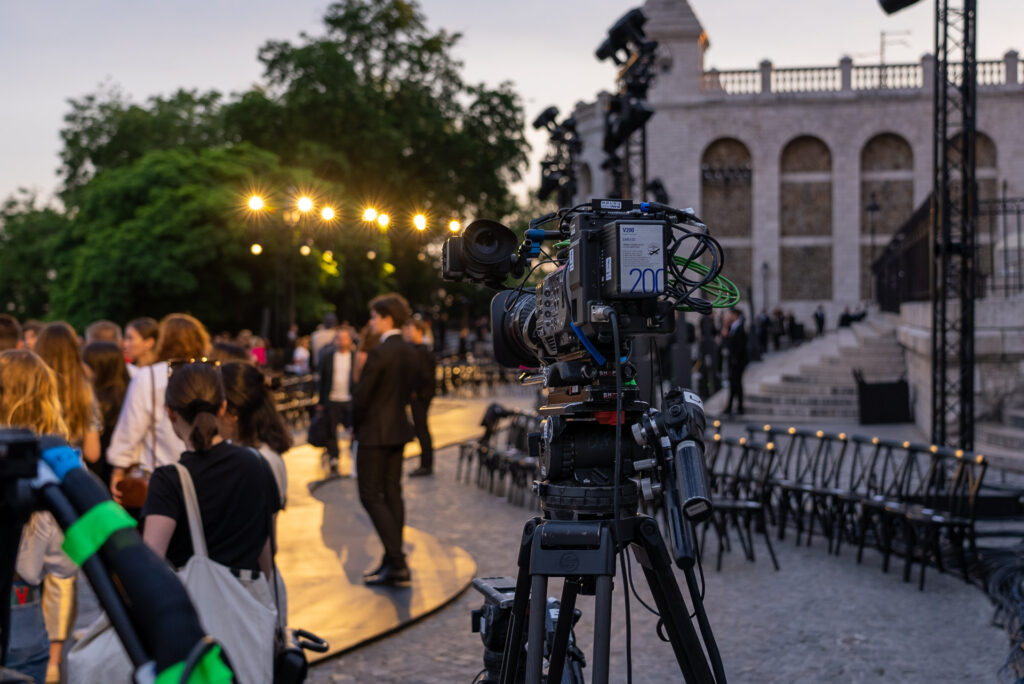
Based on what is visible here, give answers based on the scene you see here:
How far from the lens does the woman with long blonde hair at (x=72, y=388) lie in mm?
5750

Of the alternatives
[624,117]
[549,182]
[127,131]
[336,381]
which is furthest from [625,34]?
[127,131]

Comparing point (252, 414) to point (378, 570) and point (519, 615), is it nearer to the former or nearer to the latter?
point (519, 615)

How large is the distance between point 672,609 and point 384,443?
5.12m

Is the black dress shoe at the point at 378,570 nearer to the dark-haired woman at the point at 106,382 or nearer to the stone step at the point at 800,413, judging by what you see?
the dark-haired woman at the point at 106,382

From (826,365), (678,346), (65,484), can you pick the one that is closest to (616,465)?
(65,484)

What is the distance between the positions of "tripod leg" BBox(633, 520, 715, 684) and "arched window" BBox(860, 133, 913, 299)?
4765cm

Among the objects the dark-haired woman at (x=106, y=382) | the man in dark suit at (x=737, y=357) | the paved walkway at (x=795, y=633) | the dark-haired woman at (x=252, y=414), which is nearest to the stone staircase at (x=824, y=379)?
the man in dark suit at (x=737, y=357)

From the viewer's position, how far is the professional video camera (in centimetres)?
279

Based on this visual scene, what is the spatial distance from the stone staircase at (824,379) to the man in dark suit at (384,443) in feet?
51.2

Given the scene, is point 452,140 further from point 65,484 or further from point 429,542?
point 65,484

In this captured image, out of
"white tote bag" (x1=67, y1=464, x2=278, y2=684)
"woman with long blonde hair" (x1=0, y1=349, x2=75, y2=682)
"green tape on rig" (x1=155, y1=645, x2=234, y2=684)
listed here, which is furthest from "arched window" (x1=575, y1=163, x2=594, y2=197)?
"green tape on rig" (x1=155, y1=645, x2=234, y2=684)

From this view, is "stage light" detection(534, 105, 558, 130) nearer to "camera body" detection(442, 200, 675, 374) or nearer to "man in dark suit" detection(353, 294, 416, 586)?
"man in dark suit" detection(353, 294, 416, 586)

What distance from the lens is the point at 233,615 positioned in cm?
363

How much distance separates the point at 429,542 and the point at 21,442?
340 inches
